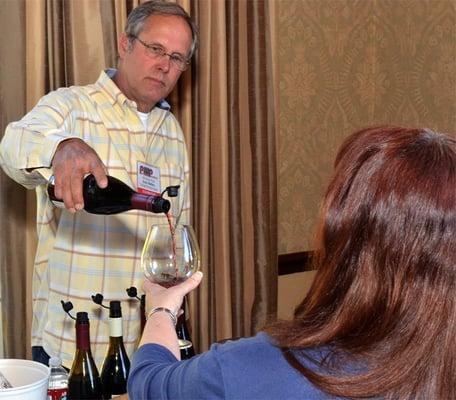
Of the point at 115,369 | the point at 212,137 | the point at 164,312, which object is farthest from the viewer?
the point at 212,137

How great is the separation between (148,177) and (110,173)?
13 cm

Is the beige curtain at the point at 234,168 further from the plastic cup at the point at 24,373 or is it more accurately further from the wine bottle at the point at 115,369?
the plastic cup at the point at 24,373

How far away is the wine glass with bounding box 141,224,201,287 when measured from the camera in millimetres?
1408

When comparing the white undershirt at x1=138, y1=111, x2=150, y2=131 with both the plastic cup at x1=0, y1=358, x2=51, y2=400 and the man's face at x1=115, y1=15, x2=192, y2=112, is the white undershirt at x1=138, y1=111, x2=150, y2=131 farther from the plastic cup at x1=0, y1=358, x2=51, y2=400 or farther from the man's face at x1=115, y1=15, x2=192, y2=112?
the plastic cup at x1=0, y1=358, x2=51, y2=400

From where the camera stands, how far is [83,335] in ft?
4.79

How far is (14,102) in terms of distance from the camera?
2.23 metres

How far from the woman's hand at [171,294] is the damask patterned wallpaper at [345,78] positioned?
182 cm

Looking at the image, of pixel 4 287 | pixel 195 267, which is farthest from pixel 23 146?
pixel 4 287

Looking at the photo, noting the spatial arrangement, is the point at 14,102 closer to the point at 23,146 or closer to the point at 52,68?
the point at 52,68

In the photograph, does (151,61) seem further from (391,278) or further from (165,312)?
(391,278)

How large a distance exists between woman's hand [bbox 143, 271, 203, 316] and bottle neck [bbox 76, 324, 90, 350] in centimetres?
18

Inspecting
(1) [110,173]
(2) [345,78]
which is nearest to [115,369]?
(1) [110,173]

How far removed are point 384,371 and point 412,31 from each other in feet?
8.46

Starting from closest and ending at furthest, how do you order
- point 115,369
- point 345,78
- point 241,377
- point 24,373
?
point 241,377 → point 24,373 → point 115,369 → point 345,78
